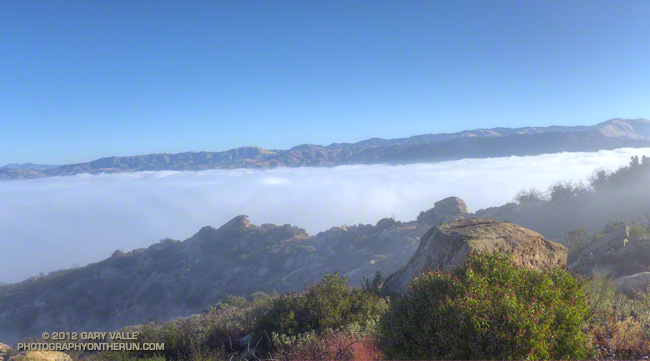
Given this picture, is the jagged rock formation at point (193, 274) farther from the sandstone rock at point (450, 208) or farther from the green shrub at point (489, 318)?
the green shrub at point (489, 318)

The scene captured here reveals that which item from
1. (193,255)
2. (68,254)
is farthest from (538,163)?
(68,254)

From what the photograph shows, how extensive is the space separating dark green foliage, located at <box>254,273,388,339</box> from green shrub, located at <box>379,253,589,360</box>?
318cm

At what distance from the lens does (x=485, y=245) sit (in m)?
7.60

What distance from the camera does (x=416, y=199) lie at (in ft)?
625

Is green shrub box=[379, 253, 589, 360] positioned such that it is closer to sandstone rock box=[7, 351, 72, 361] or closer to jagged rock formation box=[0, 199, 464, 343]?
sandstone rock box=[7, 351, 72, 361]

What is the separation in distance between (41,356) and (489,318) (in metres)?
9.24

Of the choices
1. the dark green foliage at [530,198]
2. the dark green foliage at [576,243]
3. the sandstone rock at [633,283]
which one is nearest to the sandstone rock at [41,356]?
the sandstone rock at [633,283]

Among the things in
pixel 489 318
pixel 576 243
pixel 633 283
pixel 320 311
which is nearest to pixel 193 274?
pixel 576 243

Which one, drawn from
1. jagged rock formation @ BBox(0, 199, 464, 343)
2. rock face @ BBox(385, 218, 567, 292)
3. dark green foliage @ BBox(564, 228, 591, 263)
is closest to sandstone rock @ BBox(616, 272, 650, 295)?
rock face @ BBox(385, 218, 567, 292)

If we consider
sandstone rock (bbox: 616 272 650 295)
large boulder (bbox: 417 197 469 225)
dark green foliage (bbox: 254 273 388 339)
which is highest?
dark green foliage (bbox: 254 273 388 339)

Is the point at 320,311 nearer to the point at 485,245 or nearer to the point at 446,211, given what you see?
the point at 485,245

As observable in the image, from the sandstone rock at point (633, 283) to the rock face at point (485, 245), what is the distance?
307 centimetres

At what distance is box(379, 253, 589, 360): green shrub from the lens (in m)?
3.53

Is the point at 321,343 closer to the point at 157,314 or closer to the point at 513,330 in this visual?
the point at 513,330
